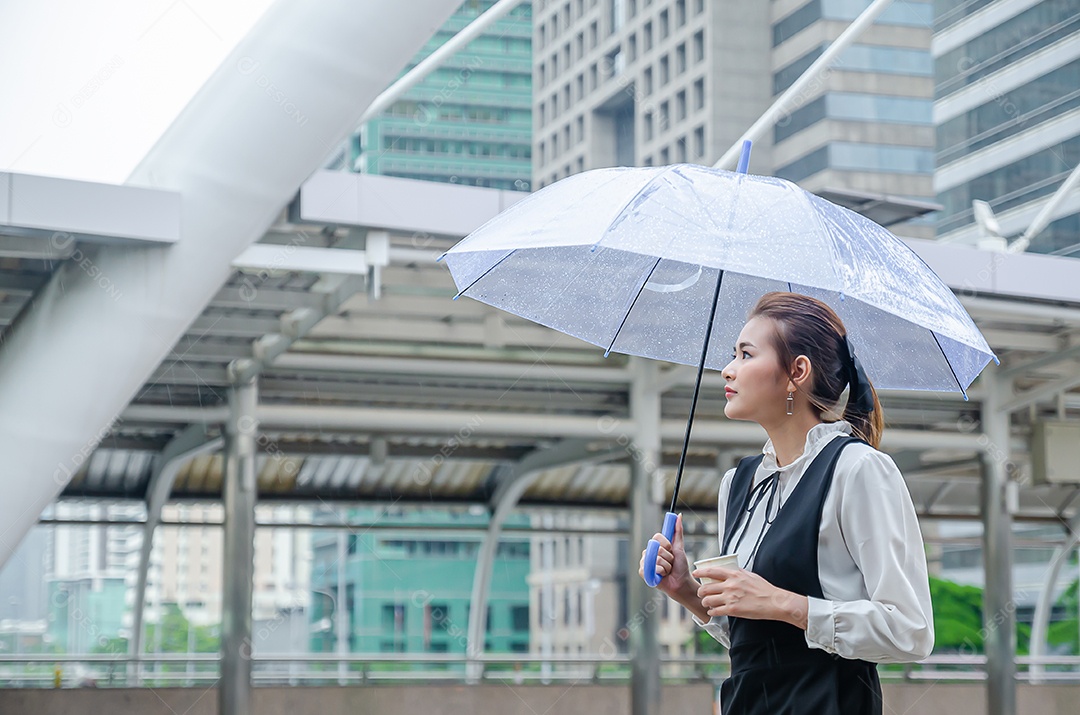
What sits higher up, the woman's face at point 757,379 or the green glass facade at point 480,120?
the green glass facade at point 480,120

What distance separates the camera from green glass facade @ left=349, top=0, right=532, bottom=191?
10194cm

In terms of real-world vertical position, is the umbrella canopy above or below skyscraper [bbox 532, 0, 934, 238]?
below

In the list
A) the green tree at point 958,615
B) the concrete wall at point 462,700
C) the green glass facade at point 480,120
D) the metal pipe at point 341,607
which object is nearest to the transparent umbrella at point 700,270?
the concrete wall at point 462,700

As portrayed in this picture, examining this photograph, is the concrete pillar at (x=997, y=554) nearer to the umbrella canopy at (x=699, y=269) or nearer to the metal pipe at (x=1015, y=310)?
the metal pipe at (x=1015, y=310)

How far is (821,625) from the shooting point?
2.30 metres

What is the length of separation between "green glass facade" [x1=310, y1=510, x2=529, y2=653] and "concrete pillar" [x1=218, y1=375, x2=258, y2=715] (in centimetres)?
7256

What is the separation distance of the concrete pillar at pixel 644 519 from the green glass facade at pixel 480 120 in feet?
Result: 283

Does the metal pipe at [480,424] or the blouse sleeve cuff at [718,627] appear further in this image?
the metal pipe at [480,424]

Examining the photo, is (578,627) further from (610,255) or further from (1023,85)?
(610,255)

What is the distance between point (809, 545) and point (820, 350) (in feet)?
1.23

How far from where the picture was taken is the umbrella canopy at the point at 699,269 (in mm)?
2959

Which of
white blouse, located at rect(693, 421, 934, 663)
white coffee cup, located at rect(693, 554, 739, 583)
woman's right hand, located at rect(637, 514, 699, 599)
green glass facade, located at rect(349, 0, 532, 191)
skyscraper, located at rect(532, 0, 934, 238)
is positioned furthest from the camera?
green glass facade, located at rect(349, 0, 532, 191)

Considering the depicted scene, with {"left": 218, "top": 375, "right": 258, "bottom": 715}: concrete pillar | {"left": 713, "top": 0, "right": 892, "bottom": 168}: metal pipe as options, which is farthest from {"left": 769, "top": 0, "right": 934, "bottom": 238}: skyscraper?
{"left": 218, "top": 375, "right": 258, "bottom": 715}: concrete pillar

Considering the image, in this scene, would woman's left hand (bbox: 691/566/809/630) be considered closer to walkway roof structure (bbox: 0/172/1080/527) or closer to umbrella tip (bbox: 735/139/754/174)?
umbrella tip (bbox: 735/139/754/174)
